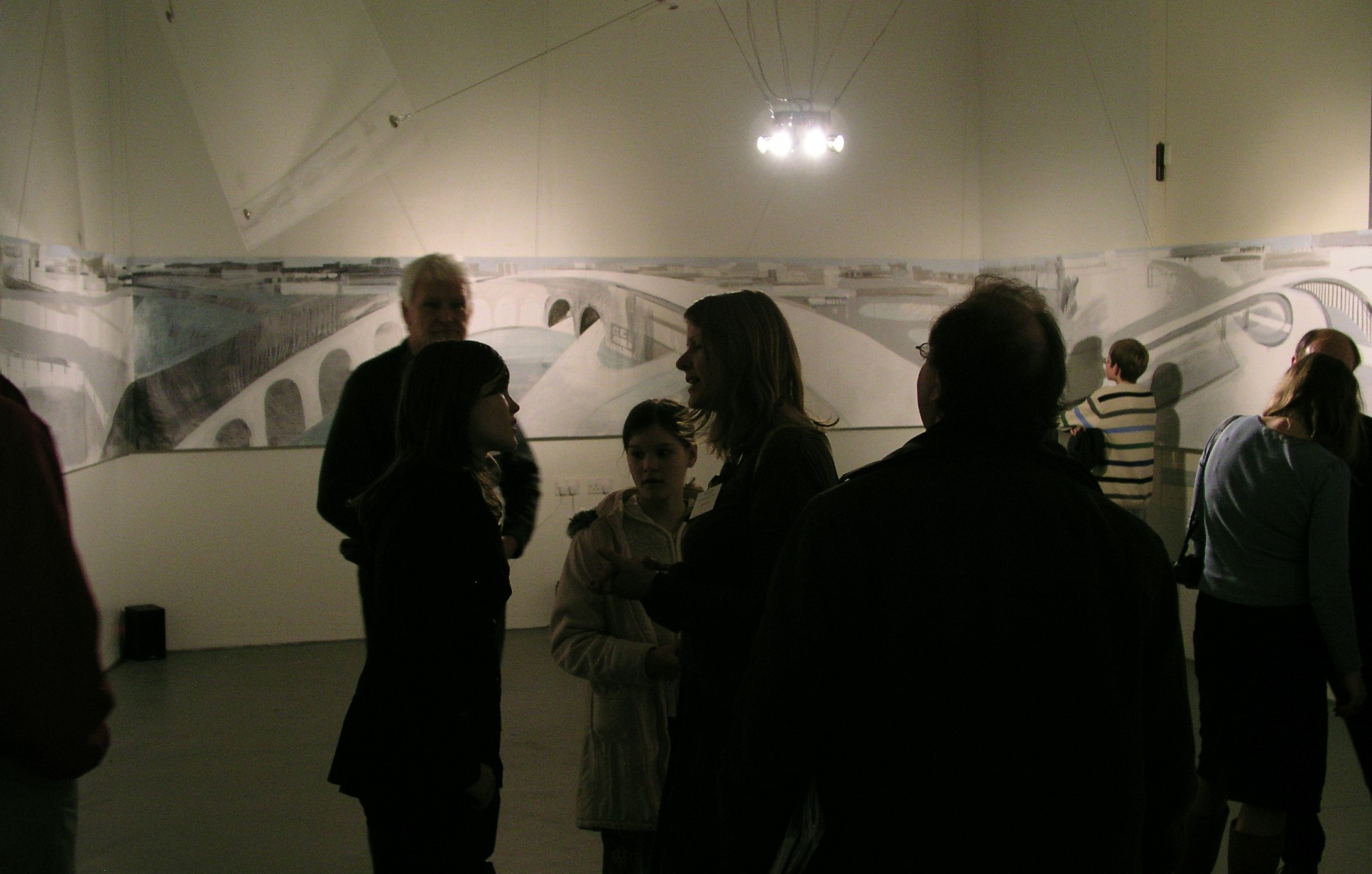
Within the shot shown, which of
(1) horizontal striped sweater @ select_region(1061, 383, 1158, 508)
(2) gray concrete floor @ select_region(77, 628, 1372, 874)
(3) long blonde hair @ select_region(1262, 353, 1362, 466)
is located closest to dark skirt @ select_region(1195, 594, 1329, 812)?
(3) long blonde hair @ select_region(1262, 353, 1362, 466)

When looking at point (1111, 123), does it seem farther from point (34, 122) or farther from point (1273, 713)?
point (34, 122)

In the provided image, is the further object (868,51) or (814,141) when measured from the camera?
(868,51)

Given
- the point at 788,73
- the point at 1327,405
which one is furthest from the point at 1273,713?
the point at 788,73

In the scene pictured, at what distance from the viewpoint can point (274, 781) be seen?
414cm

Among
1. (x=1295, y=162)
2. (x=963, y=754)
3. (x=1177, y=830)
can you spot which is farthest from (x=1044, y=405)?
(x=1295, y=162)

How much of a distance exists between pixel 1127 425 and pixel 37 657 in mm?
5522

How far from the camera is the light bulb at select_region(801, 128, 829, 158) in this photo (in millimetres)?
6695

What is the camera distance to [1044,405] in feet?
4.59

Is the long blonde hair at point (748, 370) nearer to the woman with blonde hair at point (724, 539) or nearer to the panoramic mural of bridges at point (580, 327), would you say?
the woman with blonde hair at point (724, 539)

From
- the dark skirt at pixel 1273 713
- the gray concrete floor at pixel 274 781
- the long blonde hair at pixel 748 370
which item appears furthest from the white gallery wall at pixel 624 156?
the long blonde hair at pixel 748 370

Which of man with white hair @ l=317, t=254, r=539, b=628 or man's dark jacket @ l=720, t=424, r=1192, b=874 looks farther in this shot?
man with white hair @ l=317, t=254, r=539, b=628

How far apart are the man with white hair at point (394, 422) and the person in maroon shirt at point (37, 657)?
45.2 inches

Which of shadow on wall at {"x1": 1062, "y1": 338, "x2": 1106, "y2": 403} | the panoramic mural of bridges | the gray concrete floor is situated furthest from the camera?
shadow on wall at {"x1": 1062, "y1": 338, "x2": 1106, "y2": 403}

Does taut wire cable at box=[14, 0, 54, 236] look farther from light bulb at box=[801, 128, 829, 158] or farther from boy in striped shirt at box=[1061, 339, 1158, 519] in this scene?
boy in striped shirt at box=[1061, 339, 1158, 519]
